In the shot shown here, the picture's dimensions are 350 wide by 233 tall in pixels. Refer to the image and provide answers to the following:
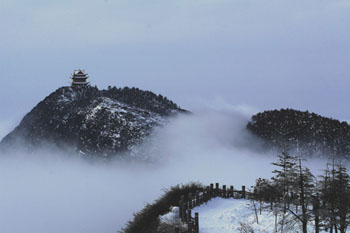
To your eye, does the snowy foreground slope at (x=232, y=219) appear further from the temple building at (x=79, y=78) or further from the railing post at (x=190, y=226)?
the temple building at (x=79, y=78)

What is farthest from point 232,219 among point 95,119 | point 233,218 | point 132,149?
point 95,119

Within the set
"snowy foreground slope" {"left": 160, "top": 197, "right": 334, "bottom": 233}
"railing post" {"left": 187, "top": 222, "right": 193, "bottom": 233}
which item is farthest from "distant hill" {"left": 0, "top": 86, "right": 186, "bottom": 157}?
"railing post" {"left": 187, "top": 222, "right": 193, "bottom": 233}

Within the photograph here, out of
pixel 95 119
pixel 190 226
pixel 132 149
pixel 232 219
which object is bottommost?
pixel 190 226

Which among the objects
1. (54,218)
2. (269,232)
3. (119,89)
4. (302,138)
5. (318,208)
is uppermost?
(119,89)

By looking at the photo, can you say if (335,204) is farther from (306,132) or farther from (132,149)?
(132,149)

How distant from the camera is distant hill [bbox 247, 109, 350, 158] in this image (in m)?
144

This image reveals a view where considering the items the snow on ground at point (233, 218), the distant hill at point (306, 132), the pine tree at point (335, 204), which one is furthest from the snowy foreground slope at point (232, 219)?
the distant hill at point (306, 132)

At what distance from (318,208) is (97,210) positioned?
137964mm

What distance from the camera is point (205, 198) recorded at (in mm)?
35688

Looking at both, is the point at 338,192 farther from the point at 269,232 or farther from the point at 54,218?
the point at 54,218

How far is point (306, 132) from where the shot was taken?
147250 mm

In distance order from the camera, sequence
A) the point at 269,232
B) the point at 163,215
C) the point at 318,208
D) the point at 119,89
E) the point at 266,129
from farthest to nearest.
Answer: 1. the point at 119,89
2. the point at 266,129
3. the point at 163,215
4. the point at 269,232
5. the point at 318,208

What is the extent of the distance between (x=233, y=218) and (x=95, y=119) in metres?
147

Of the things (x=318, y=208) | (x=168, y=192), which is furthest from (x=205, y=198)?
(x=318, y=208)
